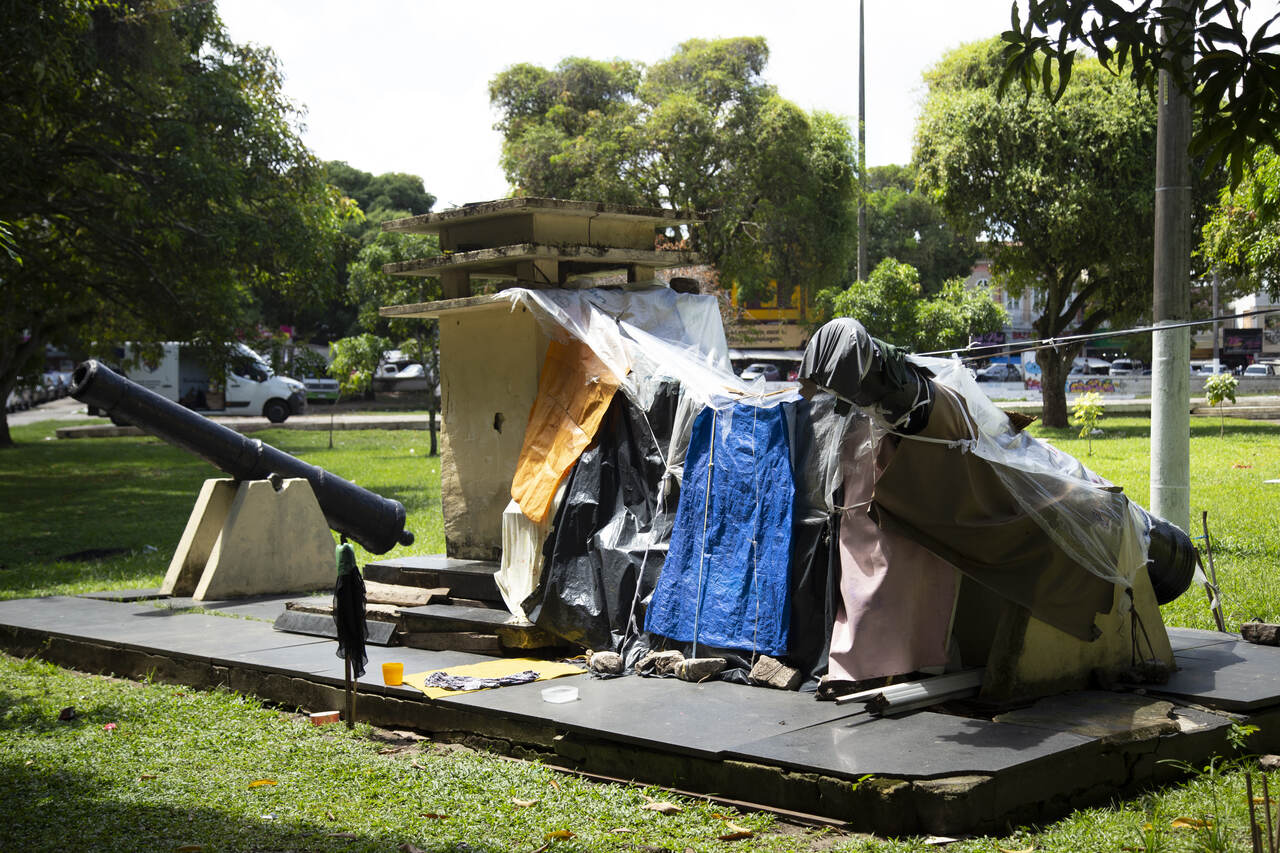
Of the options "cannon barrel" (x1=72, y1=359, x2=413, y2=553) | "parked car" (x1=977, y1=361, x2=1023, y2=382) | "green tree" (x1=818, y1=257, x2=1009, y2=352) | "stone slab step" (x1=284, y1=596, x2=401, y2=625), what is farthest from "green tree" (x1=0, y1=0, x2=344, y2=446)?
"parked car" (x1=977, y1=361, x2=1023, y2=382)

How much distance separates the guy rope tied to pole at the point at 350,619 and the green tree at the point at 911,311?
1803 cm

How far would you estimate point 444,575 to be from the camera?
8.33 metres

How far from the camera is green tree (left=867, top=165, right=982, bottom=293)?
50.1 metres

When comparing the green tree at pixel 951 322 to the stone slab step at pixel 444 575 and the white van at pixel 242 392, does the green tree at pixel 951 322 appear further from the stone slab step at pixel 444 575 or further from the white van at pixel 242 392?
the white van at pixel 242 392

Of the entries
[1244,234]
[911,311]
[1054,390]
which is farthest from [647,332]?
[1054,390]

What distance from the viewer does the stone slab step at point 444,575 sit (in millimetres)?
8070

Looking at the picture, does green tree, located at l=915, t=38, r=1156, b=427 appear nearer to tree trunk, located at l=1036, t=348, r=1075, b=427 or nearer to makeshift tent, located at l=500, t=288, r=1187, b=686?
tree trunk, located at l=1036, t=348, r=1075, b=427

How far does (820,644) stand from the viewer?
6.34 metres

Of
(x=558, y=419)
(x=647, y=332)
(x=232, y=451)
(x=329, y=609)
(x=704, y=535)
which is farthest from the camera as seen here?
(x=232, y=451)

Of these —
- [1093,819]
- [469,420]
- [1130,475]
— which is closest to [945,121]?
[1130,475]

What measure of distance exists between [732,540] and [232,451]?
17.8 feet

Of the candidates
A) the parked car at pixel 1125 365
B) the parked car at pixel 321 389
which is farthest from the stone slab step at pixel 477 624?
the parked car at pixel 1125 365

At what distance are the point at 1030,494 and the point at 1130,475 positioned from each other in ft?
35.7

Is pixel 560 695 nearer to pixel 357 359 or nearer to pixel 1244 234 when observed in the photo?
pixel 1244 234
